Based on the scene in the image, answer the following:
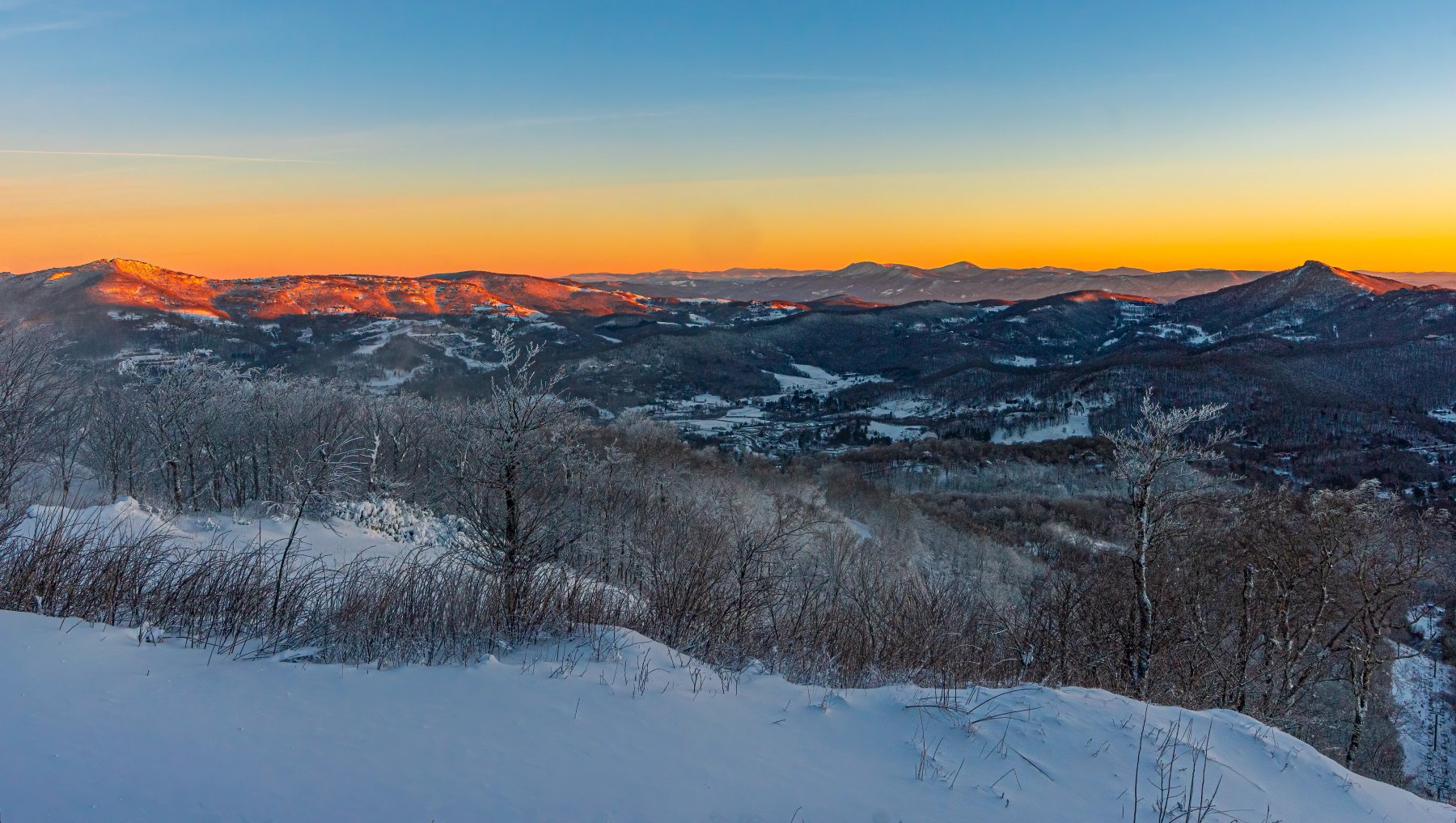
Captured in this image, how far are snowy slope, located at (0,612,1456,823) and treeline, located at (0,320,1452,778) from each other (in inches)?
31.6

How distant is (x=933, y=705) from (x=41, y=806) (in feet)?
15.3

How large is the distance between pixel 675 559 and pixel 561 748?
5598mm

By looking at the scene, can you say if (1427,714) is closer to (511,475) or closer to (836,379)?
(511,475)

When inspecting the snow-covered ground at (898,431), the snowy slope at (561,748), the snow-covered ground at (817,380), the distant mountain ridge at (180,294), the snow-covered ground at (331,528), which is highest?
the distant mountain ridge at (180,294)

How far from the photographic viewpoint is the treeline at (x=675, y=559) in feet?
19.8

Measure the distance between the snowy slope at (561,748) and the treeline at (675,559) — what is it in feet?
2.63

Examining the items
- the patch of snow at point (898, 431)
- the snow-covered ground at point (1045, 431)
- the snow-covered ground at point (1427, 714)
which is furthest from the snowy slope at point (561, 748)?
the snow-covered ground at point (1045, 431)

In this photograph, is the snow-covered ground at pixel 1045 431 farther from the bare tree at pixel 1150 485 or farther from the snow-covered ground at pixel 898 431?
the bare tree at pixel 1150 485

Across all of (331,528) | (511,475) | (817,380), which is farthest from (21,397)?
(817,380)

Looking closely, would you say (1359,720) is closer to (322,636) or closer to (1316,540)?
(1316,540)

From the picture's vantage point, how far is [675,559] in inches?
368

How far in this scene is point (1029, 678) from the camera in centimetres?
845

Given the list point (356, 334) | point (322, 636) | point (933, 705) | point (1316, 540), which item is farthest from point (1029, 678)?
point (356, 334)

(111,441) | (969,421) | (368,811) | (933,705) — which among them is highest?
(368,811)
